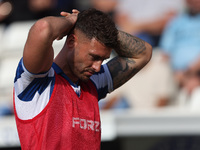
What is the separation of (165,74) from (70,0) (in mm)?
2860

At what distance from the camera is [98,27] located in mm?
2748

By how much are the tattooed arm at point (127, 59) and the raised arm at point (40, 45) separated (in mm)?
821

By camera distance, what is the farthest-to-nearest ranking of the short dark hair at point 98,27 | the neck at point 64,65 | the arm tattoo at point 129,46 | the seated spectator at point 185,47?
the seated spectator at point 185,47
the arm tattoo at point 129,46
the neck at point 64,65
the short dark hair at point 98,27

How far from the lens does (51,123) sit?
104 inches

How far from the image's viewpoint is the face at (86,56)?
2.78 metres

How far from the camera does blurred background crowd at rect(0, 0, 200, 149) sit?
5.89m

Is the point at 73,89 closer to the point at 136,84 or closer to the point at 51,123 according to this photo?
the point at 51,123

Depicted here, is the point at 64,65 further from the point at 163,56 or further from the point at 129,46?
the point at 163,56

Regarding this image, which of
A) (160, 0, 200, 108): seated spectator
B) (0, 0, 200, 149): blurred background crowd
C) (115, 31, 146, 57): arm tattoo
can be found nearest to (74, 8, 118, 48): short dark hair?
(115, 31, 146, 57): arm tattoo

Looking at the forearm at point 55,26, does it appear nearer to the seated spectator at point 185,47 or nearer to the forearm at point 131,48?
the forearm at point 131,48

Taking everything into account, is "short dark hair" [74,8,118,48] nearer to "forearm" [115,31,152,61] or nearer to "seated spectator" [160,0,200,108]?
"forearm" [115,31,152,61]

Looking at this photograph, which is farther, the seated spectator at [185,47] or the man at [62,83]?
the seated spectator at [185,47]

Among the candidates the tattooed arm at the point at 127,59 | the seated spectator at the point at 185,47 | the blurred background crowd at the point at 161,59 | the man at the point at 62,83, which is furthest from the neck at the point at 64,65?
the seated spectator at the point at 185,47

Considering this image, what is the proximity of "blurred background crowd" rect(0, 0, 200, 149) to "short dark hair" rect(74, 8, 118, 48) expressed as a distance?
9.98 feet
